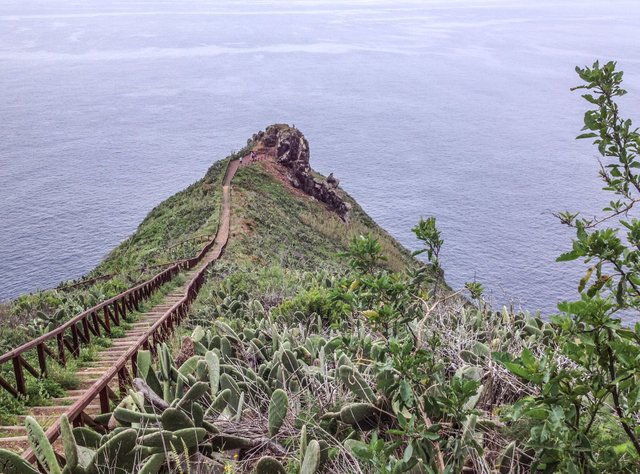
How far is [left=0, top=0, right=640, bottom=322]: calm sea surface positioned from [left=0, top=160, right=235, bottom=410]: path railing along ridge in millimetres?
32057

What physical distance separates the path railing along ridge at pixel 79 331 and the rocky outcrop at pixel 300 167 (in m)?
32.5

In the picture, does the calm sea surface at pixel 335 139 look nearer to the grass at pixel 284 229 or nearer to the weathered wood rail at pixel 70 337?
the grass at pixel 284 229

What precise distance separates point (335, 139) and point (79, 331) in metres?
84.6

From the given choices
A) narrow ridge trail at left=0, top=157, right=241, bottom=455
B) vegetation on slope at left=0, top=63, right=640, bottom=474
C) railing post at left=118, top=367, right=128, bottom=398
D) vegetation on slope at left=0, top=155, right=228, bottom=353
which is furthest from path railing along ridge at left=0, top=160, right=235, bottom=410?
vegetation on slope at left=0, top=63, right=640, bottom=474

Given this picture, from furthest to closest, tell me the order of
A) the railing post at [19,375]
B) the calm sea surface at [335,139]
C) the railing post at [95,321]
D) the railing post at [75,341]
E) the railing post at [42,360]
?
1. the calm sea surface at [335,139]
2. the railing post at [95,321]
3. the railing post at [75,341]
4. the railing post at [42,360]
5. the railing post at [19,375]

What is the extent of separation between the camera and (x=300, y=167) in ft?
181

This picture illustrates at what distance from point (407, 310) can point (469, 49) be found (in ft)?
587

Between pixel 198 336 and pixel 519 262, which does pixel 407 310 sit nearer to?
pixel 198 336

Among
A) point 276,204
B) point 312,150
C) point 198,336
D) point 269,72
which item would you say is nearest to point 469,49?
point 269,72

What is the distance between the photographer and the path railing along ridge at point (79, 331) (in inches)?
290

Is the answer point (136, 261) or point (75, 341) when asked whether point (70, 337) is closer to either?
point (75, 341)

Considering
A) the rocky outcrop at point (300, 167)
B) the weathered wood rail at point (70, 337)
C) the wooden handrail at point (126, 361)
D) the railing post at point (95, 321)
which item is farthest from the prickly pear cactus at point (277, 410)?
the rocky outcrop at point (300, 167)

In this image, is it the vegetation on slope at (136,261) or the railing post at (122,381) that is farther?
the vegetation on slope at (136,261)

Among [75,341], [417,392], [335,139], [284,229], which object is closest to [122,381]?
[75,341]
